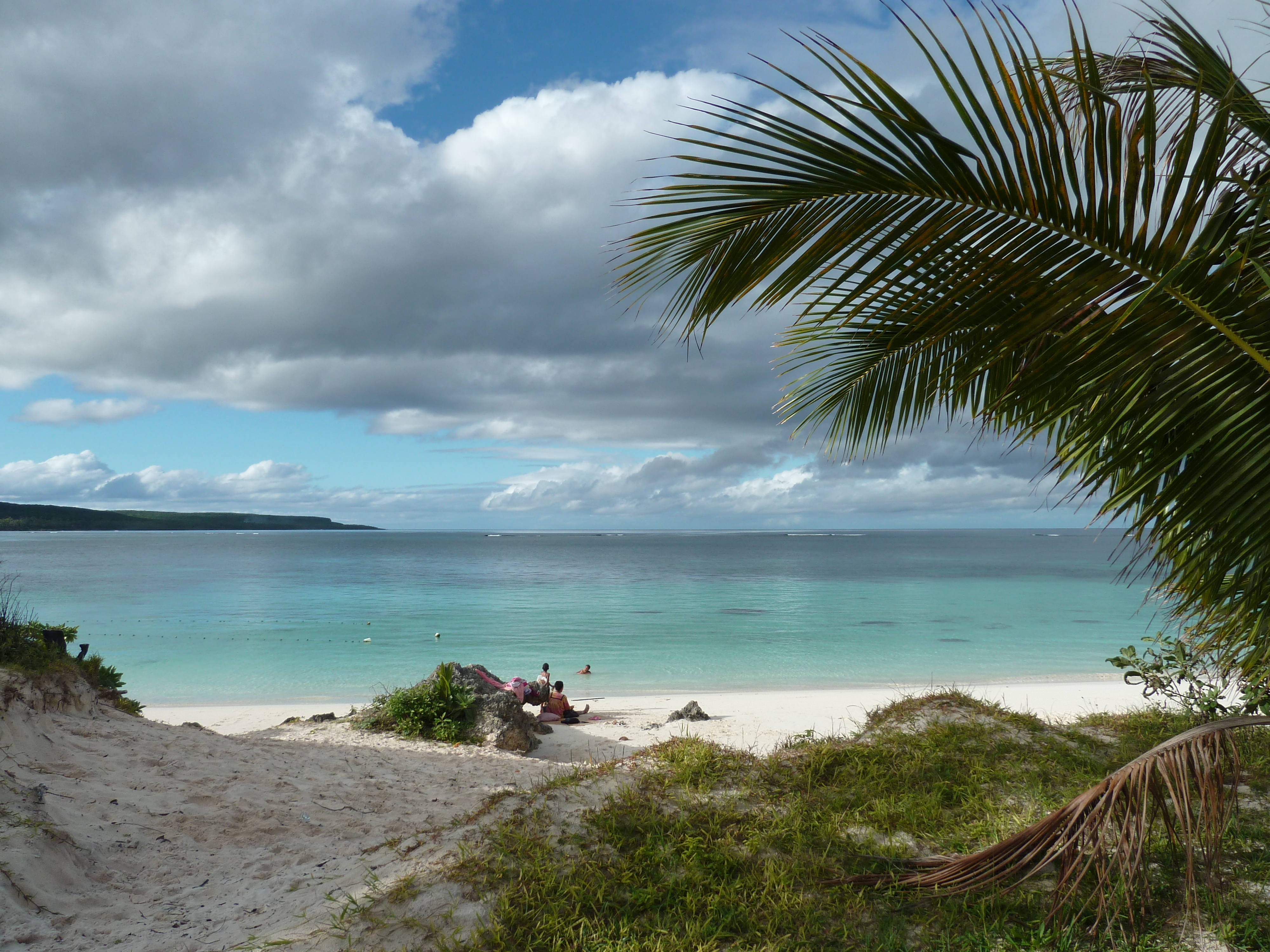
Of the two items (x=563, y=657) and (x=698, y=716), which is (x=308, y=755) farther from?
(x=563, y=657)

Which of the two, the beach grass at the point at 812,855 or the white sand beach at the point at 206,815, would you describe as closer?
the beach grass at the point at 812,855

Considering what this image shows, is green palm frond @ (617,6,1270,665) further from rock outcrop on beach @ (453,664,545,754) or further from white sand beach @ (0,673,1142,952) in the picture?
rock outcrop on beach @ (453,664,545,754)

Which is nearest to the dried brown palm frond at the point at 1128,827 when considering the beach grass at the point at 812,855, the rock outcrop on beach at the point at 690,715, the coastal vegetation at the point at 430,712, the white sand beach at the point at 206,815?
the beach grass at the point at 812,855

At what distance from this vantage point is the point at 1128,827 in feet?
8.93

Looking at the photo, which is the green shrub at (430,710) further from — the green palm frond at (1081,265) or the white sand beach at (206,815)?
the green palm frond at (1081,265)

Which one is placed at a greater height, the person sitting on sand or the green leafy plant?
the green leafy plant

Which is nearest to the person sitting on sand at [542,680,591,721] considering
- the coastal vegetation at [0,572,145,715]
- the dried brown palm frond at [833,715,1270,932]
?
the coastal vegetation at [0,572,145,715]

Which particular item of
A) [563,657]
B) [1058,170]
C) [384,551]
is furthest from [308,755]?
[384,551]

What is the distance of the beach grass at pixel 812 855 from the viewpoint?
3434mm

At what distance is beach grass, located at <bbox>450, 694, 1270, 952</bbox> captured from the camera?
3434 mm

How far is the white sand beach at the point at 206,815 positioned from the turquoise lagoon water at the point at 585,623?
466 centimetres

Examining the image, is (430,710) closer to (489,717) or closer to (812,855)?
(489,717)

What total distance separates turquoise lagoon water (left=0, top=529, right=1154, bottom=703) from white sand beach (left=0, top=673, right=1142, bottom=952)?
4659 millimetres

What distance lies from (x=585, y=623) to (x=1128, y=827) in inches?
999
